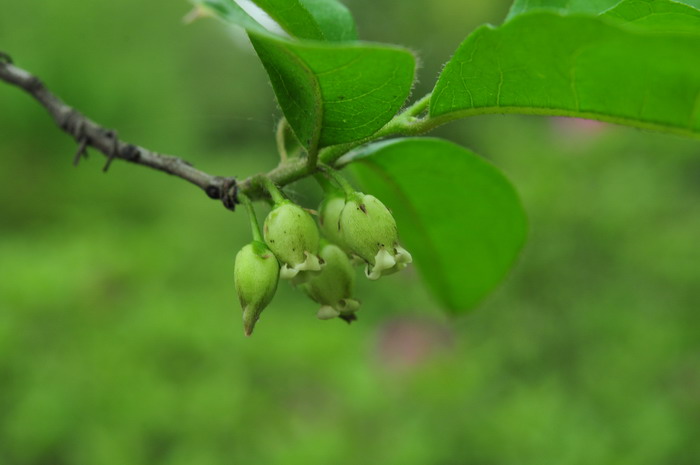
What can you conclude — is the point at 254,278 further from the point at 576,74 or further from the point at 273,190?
the point at 576,74

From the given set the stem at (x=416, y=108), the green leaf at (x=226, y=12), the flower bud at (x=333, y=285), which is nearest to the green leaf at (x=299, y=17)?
the green leaf at (x=226, y=12)

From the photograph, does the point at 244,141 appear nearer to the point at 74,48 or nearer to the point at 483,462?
the point at 74,48

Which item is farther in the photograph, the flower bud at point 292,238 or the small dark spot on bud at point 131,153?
the small dark spot on bud at point 131,153

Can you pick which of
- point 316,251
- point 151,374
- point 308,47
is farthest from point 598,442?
point 308,47

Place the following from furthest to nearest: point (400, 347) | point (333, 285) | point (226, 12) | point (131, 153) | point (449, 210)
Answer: point (400, 347) → point (449, 210) → point (131, 153) → point (333, 285) → point (226, 12)

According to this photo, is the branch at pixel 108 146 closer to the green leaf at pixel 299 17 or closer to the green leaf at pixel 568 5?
the green leaf at pixel 299 17

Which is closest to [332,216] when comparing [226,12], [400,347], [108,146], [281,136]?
[281,136]

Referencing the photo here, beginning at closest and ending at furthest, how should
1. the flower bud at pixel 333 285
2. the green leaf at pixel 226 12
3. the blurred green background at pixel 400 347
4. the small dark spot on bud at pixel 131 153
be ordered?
the green leaf at pixel 226 12 < the flower bud at pixel 333 285 < the small dark spot on bud at pixel 131 153 < the blurred green background at pixel 400 347
